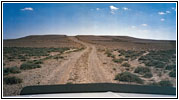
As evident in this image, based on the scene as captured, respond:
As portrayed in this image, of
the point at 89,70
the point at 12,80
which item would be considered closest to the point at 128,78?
the point at 89,70

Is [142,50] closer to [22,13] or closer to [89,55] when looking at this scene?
[89,55]

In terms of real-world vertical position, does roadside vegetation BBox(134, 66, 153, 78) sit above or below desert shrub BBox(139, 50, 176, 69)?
below

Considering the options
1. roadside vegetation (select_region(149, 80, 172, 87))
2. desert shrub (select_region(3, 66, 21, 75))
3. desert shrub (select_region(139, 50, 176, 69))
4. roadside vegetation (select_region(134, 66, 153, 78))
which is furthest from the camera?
desert shrub (select_region(139, 50, 176, 69))

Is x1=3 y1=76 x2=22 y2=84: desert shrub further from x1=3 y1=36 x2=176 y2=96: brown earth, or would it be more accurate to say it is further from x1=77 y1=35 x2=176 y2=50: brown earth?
x1=77 y1=35 x2=176 y2=50: brown earth

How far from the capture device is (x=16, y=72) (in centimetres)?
1042

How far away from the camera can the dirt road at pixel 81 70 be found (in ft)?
31.1

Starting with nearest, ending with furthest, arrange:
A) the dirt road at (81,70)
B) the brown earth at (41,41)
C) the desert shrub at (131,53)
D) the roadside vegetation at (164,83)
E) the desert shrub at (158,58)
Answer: the roadside vegetation at (164,83) → the dirt road at (81,70) → the brown earth at (41,41) → the desert shrub at (158,58) → the desert shrub at (131,53)

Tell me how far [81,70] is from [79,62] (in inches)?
41.5

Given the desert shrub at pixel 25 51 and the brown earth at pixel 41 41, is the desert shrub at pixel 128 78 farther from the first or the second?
the desert shrub at pixel 25 51

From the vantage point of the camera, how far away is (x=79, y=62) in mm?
11570

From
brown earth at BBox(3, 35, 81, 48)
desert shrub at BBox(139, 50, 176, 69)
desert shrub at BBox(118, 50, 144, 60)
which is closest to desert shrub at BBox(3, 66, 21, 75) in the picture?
brown earth at BBox(3, 35, 81, 48)

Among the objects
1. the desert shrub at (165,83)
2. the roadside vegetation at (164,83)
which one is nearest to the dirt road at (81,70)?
the roadside vegetation at (164,83)

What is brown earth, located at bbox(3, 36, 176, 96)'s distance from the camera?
9.62 meters

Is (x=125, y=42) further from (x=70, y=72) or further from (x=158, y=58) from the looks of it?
(x=70, y=72)
